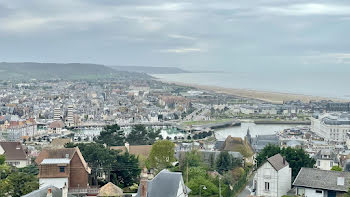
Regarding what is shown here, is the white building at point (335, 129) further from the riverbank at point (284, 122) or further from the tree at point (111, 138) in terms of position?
the tree at point (111, 138)

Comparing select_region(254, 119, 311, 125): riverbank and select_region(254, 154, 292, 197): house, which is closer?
select_region(254, 154, 292, 197): house

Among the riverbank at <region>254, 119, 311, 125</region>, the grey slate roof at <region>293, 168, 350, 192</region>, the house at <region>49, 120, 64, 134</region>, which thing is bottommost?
the house at <region>49, 120, 64, 134</region>

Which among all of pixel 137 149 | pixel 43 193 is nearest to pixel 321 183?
pixel 43 193

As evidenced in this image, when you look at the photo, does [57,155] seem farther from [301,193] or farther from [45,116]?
[45,116]

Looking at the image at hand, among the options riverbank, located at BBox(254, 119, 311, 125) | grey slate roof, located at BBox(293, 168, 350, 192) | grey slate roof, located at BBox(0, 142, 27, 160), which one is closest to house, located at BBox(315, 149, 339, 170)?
grey slate roof, located at BBox(293, 168, 350, 192)

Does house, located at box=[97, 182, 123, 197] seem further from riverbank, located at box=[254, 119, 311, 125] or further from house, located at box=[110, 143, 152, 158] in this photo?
riverbank, located at box=[254, 119, 311, 125]

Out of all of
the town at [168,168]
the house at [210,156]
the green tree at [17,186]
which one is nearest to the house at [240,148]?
the town at [168,168]

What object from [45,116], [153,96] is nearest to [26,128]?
[45,116]
